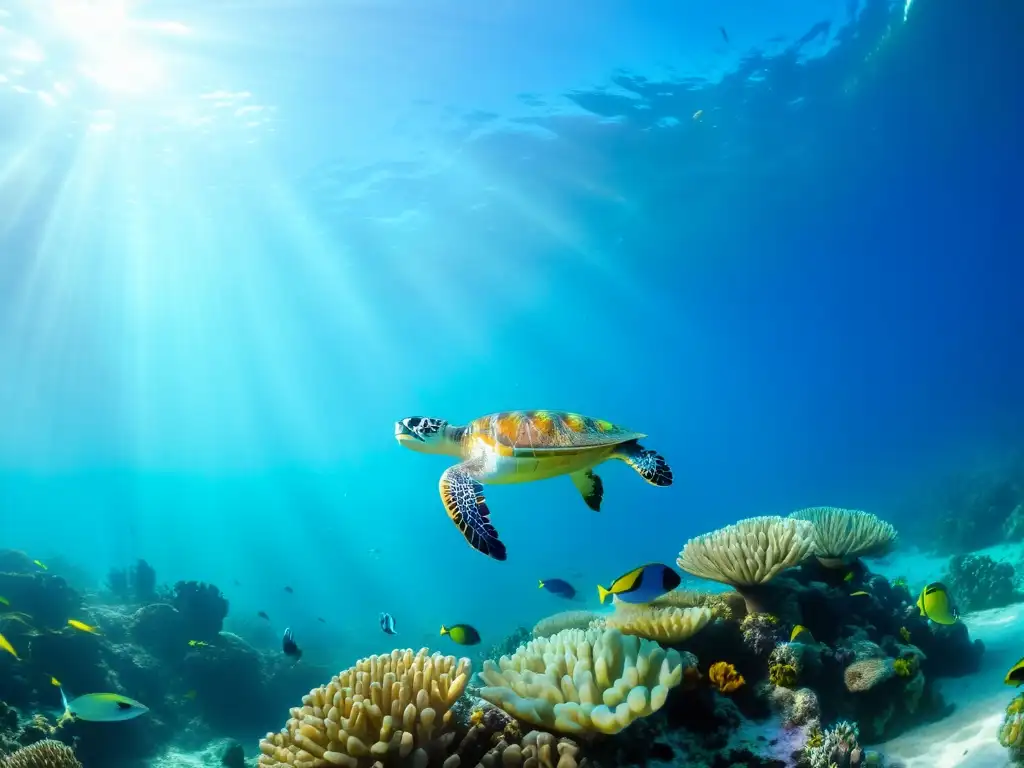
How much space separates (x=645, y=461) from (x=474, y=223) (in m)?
30.6

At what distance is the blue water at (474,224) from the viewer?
2064cm

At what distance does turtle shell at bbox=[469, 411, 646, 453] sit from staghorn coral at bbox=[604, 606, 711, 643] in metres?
1.31

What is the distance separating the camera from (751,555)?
425cm

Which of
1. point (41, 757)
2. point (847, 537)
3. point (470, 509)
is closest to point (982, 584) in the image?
point (847, 537)

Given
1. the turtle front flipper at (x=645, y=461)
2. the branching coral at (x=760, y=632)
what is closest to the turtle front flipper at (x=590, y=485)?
the turtle front flipper at (x=645, y=461)

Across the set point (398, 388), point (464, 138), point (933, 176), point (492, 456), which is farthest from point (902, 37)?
point (398, 388)

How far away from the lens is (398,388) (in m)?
79.3

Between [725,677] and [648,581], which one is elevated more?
[648,581]

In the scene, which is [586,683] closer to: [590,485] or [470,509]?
[470,509]

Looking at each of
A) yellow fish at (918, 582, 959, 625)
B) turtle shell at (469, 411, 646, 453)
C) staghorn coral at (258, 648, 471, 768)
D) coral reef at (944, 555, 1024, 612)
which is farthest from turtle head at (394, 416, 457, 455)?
coral reef at (944, 555, 1024, 612)

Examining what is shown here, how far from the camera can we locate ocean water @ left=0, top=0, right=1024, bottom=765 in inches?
809

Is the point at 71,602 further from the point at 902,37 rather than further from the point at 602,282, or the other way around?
the point at 602,282

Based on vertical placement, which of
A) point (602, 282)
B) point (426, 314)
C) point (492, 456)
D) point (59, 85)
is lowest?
point (492, 456)

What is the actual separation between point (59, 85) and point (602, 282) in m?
35.8
